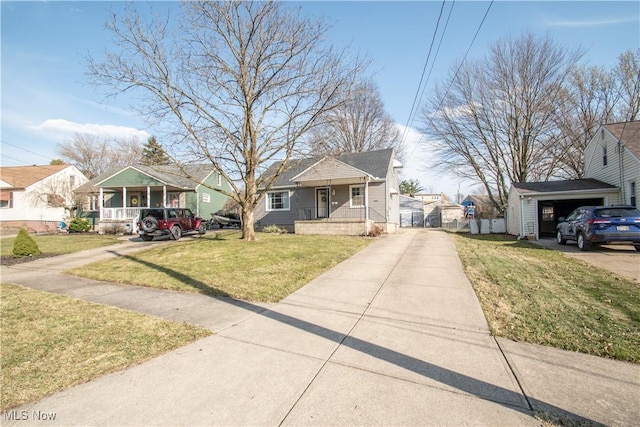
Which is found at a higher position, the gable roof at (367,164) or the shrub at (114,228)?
the gable roof at (367,164)

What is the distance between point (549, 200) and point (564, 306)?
16047mm

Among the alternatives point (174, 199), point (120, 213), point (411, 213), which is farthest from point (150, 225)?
point (411, 213)

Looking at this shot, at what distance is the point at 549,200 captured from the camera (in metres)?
17.6

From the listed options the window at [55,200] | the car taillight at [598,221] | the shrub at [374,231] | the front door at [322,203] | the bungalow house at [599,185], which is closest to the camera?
the car taillight at [598,221]

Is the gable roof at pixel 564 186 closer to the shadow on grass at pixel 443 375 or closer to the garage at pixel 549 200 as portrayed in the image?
the garage at pixel 549 200

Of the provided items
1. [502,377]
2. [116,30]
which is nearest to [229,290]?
[502,377]

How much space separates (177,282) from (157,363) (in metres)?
3.96

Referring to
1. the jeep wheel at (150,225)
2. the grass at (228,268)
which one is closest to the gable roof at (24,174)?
the jeep wheel at (150,225)

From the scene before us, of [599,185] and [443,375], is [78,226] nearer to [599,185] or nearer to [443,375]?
[443,375]

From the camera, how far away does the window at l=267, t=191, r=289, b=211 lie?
22805mm

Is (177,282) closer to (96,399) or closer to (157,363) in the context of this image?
(157,363)

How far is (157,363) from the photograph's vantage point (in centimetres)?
328

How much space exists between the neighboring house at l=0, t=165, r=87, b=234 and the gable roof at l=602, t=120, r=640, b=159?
41442mm

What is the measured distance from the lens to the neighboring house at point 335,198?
18.5 m
